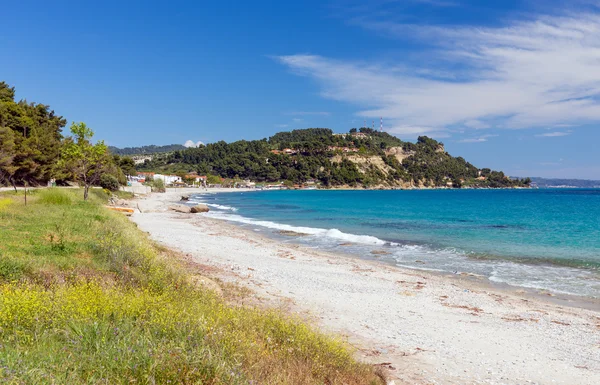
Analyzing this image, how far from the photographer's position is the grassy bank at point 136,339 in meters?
4.07

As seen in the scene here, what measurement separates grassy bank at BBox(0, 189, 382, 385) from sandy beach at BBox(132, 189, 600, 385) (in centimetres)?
238

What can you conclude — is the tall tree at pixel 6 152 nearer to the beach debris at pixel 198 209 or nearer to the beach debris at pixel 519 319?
the beach debris at pixel 198 209

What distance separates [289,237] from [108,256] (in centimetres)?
2029

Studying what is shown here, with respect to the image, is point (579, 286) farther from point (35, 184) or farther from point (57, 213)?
point (35, 184)

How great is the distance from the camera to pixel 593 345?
31.1 ft

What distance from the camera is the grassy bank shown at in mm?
4066

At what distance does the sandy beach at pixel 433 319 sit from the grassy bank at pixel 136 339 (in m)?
2.38

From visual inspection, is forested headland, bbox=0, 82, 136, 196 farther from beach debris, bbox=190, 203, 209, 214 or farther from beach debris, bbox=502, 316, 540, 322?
beach debris, bbox=502, 316, 540, 322

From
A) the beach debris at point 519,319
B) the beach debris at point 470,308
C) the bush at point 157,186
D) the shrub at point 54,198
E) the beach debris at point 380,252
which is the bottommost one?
the beach debris at point 380,252

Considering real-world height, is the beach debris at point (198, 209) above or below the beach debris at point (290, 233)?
above

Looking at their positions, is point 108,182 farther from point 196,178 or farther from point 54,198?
point 196,178

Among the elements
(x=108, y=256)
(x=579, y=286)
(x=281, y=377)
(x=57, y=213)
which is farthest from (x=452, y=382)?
(x=57, y=213)

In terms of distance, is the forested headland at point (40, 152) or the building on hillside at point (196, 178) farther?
the building on hillside at point (196, 178)

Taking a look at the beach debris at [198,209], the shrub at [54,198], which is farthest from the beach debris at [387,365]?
the beach debris at [198,209]
